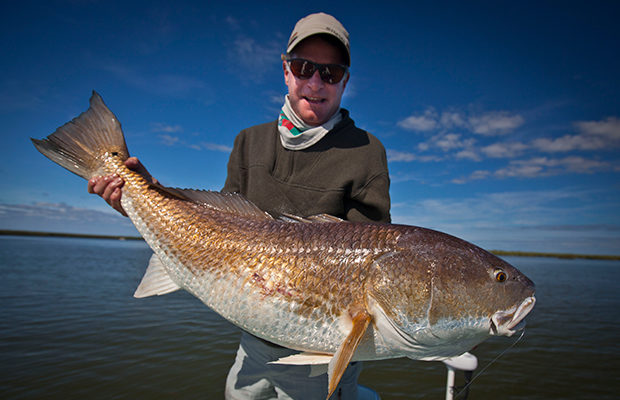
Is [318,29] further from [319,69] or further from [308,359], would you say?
[308,359]

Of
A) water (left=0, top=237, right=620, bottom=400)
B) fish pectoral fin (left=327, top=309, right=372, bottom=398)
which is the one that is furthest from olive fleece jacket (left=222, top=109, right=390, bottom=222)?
water (left=0, top=237, right=620, bottom=400)

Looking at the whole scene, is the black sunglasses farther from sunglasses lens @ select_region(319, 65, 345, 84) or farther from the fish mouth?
the fish mouth

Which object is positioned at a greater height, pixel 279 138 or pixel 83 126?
pixel 279 138

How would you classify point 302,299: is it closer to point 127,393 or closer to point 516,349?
point 127,393

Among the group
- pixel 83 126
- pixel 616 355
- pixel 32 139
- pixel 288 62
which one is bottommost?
pixel 616 355

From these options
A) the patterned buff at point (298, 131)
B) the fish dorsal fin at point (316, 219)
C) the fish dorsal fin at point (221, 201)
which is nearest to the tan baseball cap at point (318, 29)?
the patterned buff at point (298, 131)

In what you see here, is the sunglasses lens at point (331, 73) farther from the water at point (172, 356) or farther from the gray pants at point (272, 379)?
the water at point (172, 356)

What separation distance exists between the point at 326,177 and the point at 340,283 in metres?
1.25

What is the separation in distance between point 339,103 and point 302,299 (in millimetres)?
2150

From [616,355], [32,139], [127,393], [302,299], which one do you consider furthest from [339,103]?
[616,355]

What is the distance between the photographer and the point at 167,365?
701cm

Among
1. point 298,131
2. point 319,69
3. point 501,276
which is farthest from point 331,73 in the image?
point 501,276

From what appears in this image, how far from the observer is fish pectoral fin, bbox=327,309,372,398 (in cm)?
188

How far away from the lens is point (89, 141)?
117 inches
